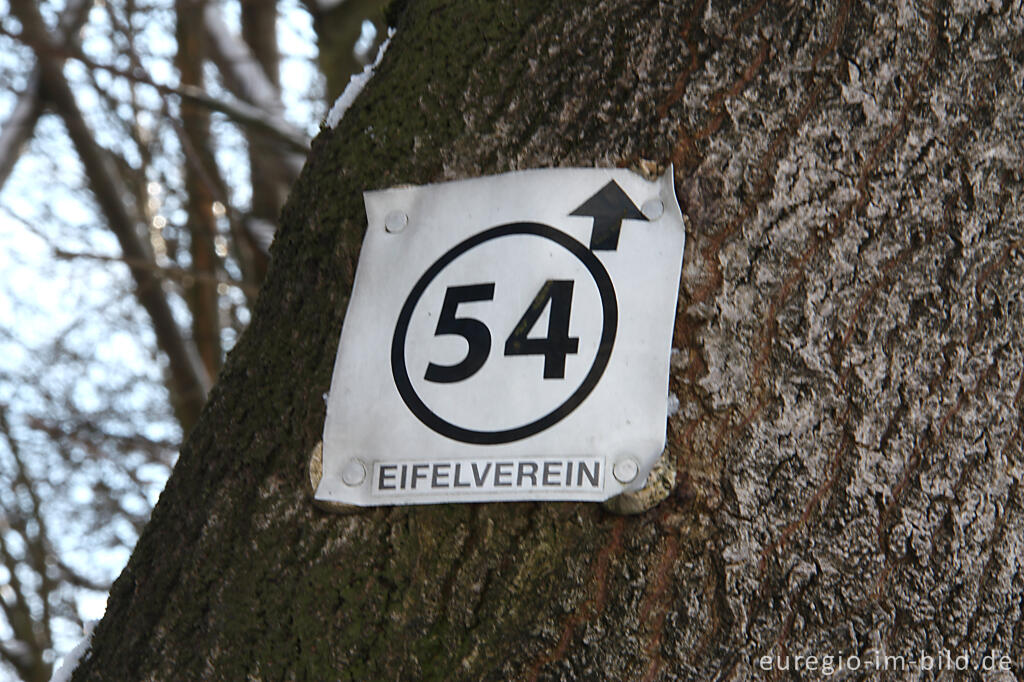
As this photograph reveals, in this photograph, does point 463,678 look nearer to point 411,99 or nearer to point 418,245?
point 418,245

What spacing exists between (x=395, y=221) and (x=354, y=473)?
0.94 ft

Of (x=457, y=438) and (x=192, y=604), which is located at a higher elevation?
(x=457, y=438)

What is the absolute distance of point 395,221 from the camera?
1.06m

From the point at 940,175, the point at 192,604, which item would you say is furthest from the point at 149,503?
the point at 940,175

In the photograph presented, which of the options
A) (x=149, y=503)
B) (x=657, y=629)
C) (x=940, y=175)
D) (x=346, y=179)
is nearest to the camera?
(x=657, y=629)

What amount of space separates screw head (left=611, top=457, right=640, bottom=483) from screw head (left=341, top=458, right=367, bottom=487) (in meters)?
0.26

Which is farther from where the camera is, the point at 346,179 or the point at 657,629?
the point at 346,179

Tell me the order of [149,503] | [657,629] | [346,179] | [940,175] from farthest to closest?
1. [149,503]
2. [346,179]
3. [940,175]
4. [657,629]

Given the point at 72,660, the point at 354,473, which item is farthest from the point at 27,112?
the point at 354,473

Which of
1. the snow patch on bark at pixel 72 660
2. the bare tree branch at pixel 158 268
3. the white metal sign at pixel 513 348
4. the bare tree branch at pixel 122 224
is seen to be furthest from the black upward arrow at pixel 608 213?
the bare tree branch at pixel 122 224

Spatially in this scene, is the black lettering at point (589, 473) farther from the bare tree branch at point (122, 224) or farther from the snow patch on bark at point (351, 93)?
the bare tree branch at point (122, 224)

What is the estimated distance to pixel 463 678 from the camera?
0.87 metres

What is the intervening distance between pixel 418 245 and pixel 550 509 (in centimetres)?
33

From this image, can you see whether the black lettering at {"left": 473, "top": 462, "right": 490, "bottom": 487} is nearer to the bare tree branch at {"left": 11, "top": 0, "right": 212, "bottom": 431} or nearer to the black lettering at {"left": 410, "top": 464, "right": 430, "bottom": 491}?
the black lettering at {"left": 410, "top": 464, "right": 430, "bottom": 491}
